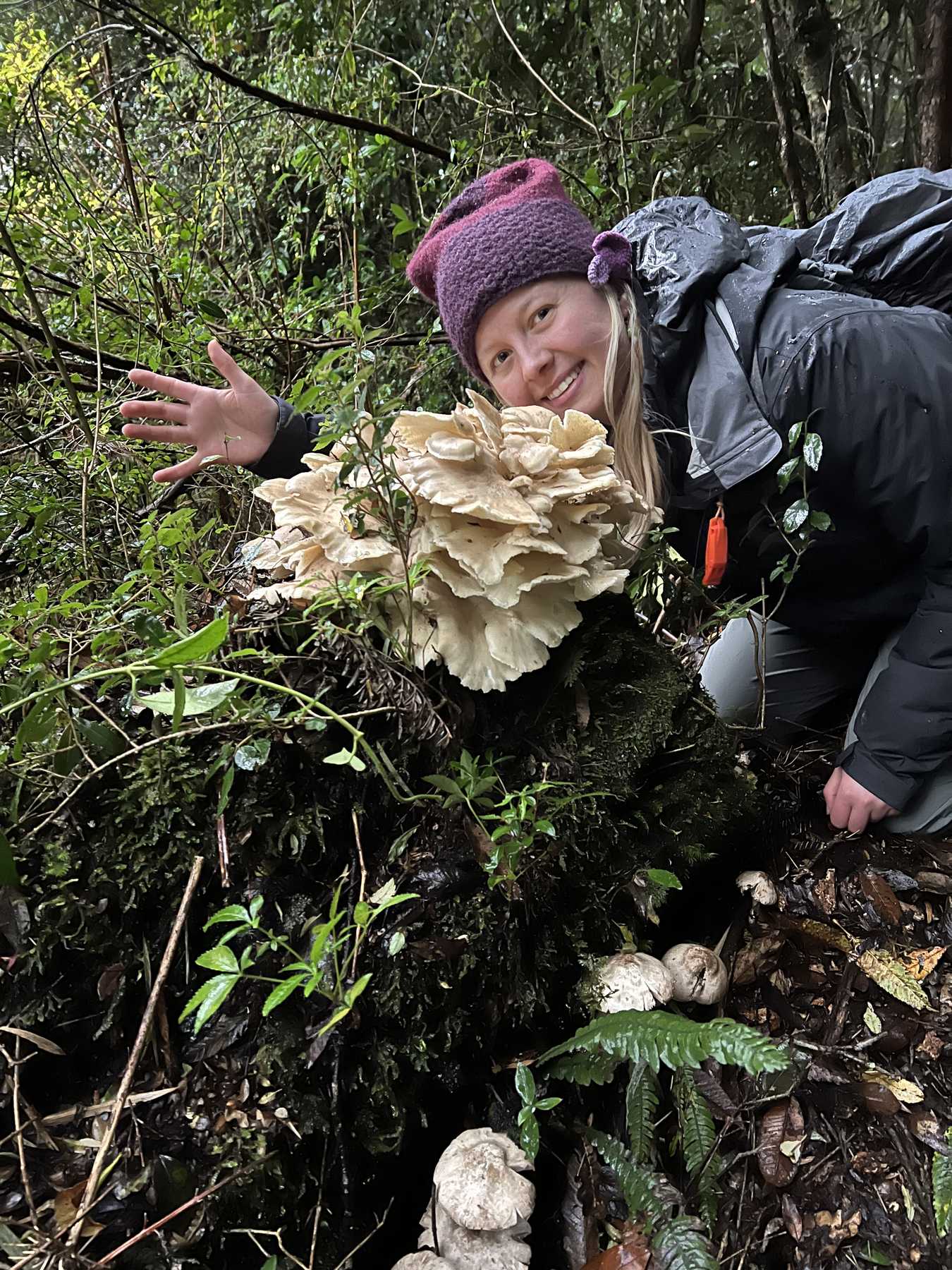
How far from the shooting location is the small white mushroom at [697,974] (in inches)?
70.6

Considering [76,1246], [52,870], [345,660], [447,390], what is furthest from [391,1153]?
[447,390]

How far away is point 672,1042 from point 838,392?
1889mm

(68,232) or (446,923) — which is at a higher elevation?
(68,232)

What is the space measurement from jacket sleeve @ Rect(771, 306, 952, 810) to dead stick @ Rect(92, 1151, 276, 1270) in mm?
2043

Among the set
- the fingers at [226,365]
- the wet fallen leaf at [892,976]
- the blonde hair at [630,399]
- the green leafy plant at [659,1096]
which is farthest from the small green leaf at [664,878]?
the fingers at [226,365]

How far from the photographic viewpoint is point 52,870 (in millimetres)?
1511

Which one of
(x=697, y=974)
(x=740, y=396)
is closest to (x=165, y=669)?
(x=697, y=974)

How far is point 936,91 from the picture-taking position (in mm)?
4391

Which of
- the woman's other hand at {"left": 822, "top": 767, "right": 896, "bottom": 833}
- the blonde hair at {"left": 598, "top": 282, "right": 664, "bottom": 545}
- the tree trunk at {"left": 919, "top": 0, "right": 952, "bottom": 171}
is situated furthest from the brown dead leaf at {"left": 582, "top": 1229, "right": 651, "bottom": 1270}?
the tree trunk at {"left": 919, "top": 0, "right": 952, "bottom": 171}

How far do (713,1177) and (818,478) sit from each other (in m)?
1.93

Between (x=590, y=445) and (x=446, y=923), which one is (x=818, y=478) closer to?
(x=590, y=445)

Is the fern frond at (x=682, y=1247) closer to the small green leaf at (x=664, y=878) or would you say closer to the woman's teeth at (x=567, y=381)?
the small green leaf at (x=664, y=878)

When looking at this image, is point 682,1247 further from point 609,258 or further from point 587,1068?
point 609,258

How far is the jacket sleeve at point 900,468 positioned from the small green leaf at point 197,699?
1.87 m
